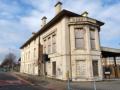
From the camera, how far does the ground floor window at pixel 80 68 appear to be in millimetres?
23837

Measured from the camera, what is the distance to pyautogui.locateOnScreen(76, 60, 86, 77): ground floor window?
23.8 metres

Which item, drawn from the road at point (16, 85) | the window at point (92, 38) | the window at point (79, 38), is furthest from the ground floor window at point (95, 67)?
the road at point (16, 85)

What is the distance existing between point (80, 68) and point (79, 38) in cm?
357

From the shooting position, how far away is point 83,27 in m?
24.7

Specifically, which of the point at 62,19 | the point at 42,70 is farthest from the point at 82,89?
the point at 42,70

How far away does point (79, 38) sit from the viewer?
24797 mm

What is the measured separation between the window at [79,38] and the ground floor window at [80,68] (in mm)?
1899

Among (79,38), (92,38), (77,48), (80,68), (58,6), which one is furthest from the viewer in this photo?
(58,6)

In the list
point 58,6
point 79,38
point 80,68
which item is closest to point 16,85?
point 80,68

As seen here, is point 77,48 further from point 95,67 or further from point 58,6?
point 58,6

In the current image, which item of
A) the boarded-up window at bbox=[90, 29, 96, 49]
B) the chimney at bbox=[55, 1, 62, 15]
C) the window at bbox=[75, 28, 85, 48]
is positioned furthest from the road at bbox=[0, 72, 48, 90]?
the chimney at bbox=[55, 1, 62, 15]

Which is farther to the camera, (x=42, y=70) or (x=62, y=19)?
(x=42, y=70)

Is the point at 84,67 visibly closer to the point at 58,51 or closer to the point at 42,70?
the point at 58,51

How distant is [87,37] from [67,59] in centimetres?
352
